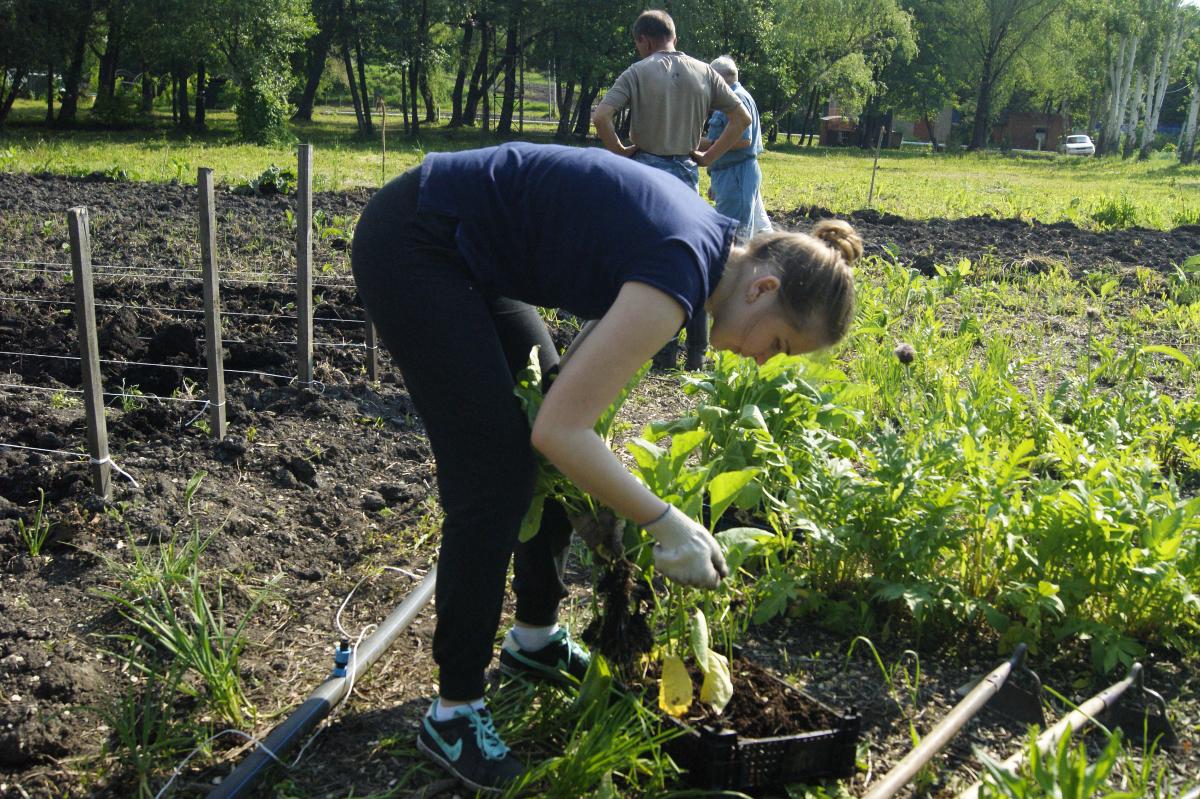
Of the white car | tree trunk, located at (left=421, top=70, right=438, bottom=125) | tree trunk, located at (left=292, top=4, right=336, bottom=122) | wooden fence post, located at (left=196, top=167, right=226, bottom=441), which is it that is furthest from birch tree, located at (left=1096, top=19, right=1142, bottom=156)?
wooden fence post, located at (left=196, top=167, right=226, bottom=441)

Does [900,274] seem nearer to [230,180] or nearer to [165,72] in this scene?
[230,180]

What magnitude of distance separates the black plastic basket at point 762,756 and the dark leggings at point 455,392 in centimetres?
48

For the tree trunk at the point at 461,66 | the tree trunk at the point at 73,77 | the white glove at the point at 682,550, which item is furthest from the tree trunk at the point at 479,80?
the white glove at the point at 682,550

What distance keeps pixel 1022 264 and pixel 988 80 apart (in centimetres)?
3964

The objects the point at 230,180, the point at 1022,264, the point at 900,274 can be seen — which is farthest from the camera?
the point at 230,180

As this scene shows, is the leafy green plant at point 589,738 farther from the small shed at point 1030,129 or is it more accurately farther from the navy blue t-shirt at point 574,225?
the small shed at point 1030,129

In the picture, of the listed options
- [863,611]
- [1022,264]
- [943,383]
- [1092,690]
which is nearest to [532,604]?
[863,611]

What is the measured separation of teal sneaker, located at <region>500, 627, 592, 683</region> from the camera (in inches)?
95.0

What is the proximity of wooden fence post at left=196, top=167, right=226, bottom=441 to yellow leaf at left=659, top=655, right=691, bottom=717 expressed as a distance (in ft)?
8.01

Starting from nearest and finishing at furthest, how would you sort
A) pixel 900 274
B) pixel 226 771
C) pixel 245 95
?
pixel 226 771
pixel 900 274
pixel 245 95

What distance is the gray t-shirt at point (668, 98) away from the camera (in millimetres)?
5156

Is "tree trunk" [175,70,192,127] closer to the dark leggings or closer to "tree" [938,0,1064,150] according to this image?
the dark leggings

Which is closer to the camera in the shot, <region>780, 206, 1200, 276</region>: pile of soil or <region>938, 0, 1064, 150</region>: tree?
<region>780, 206, 1200, 276</region>: pile of soil

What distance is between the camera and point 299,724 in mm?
2213
